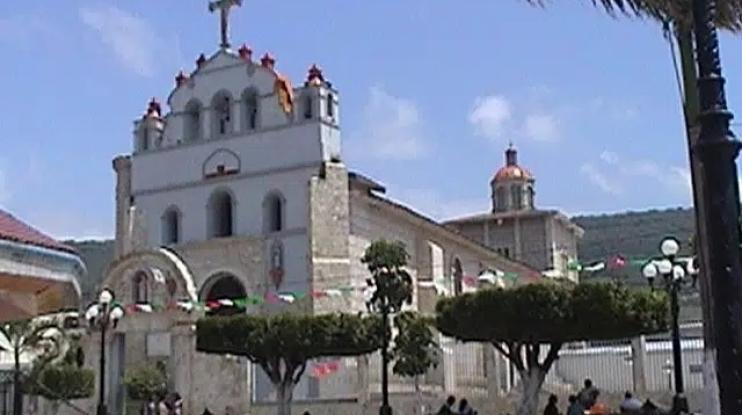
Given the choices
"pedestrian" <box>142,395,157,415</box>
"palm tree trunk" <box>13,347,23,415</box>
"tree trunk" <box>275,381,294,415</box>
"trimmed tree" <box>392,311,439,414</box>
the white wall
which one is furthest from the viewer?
"palm tree trunk" <box>13,347,23,415</box>

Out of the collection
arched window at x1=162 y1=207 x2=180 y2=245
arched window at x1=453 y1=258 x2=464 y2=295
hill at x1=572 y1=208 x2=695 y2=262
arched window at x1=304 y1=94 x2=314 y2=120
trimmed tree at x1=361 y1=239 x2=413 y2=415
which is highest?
arched window at x1=304 y1=94 x2=314 y2=120

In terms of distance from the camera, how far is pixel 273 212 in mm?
38281

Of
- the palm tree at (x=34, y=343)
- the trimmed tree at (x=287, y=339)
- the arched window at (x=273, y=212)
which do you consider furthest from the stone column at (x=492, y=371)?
the palm tree at (x=34, y=343)

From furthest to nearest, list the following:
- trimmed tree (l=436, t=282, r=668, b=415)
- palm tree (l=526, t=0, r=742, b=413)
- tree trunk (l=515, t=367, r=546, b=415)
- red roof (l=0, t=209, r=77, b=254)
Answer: trimmed tree (l=436, t=282, r=668, b=415)
tree trunk (l=515, t=367, r=546, b=415)
palm tree (l=526, t=0, r=742, b=413)
red roof (l=0, t=209, r=77, b=254)

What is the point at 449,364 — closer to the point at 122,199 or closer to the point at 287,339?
the point at 287,339

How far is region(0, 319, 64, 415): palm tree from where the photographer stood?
38.2 m

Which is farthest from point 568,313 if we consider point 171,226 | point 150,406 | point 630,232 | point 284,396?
point 630,232

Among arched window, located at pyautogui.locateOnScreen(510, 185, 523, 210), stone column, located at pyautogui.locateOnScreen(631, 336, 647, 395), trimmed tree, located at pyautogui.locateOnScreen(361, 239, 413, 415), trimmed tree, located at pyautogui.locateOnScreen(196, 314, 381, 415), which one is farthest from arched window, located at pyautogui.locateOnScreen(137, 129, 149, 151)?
arched window, located at pyautogui.locateOnScreen(510, 185, 523, 210)

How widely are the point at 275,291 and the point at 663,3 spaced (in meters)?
26.9

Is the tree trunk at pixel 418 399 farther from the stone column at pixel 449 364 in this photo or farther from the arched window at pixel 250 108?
the arched window at pixel 250 108

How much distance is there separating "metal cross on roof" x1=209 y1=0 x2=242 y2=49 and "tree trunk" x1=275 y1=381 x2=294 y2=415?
1423cm

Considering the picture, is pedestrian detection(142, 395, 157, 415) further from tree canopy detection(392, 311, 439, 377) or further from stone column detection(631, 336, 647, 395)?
stone column detection(631, 336, 647, 395)

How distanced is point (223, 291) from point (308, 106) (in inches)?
269

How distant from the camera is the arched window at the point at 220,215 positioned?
129 ft
